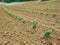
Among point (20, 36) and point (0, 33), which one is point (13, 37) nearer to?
point (20, 36)

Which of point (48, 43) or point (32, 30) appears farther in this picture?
point (32, 30)

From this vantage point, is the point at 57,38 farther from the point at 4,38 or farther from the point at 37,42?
the point at 4,38

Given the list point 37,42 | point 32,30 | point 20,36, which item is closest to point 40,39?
point 37,42

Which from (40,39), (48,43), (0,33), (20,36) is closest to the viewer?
(48,43)

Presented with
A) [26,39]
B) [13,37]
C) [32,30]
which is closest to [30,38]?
[26,39]

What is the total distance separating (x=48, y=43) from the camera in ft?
19.0

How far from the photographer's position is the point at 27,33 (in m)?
6.96

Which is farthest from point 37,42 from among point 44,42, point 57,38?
point 57,38

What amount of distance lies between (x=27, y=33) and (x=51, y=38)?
1.09m

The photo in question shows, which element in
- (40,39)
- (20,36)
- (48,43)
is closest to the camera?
(48,43)

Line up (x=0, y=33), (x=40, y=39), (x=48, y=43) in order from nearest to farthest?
(x=48, y=43) → (x=40, y=39) → (x=0, y=33)

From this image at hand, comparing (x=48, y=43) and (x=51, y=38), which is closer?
(x=48, y=43)

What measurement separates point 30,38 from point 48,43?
2.51ft

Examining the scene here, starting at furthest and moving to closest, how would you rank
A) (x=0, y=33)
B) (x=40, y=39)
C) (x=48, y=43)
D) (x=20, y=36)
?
(x=0, y=33) → (x=20, y=36) → (x=40, y=39) → (x=48, y=43)
